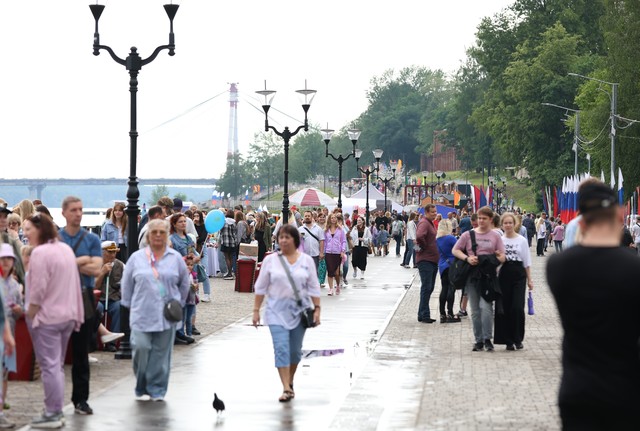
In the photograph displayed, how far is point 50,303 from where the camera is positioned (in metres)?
9.38

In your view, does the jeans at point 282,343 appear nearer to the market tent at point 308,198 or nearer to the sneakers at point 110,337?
the sneakers at point 110,337

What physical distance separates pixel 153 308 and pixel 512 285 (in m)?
5.34

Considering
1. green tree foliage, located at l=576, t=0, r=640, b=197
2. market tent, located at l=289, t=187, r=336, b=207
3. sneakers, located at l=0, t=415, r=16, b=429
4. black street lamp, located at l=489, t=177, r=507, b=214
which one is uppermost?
green tree foliage, located at l=576, t=0, r=640, b=197

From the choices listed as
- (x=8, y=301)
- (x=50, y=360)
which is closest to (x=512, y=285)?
(x=8, y=301)

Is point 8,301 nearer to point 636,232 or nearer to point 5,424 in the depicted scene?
point 5,424

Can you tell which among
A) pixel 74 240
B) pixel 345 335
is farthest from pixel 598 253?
pixel 345 335

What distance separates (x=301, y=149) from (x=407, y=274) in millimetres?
140557

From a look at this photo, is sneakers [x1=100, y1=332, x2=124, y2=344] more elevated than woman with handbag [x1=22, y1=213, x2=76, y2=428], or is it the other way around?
woman with handbag [x1=22, y1=213, x2=76, y2=428]

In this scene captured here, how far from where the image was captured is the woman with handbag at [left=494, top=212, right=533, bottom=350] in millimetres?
14617

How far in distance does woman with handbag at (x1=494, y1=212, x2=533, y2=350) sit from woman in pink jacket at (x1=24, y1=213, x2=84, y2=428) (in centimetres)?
644

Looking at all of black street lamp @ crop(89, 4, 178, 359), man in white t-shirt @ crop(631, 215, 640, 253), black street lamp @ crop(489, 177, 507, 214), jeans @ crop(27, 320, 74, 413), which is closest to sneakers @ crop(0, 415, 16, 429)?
jeans @ crop(27, 320, 74, 413)

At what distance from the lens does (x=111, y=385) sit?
11609 millimetres

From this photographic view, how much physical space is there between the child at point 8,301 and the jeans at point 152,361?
1019 millimetres

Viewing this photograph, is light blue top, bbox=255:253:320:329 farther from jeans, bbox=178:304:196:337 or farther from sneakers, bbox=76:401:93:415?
jeans, bbox=178:304:196:337
